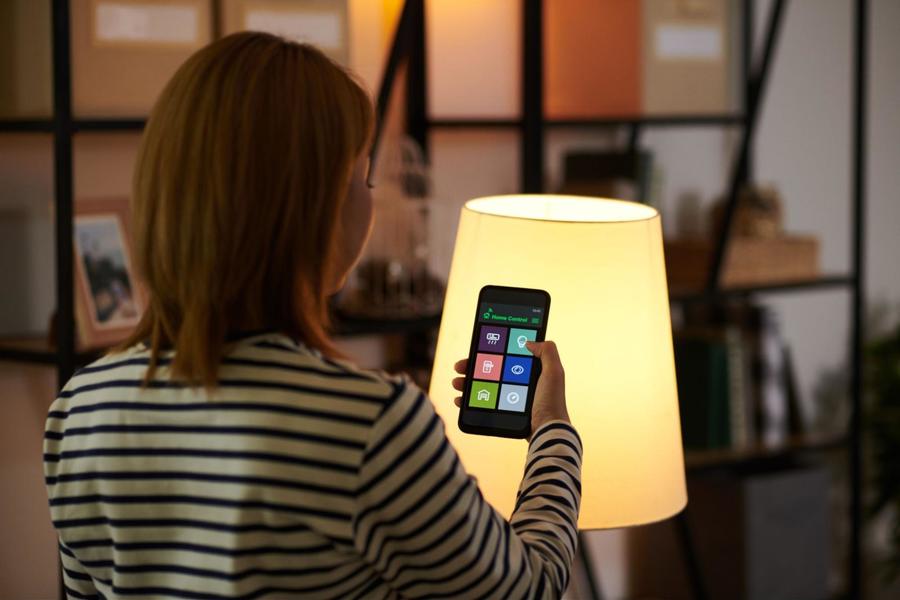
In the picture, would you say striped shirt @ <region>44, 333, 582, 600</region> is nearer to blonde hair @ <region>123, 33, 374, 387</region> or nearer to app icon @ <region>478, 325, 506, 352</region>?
blonde hair @ <region>123, 33, 374, 387</region>

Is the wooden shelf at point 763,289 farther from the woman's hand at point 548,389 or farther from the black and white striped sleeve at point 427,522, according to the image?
the black and white striped sleeve at point 427,522

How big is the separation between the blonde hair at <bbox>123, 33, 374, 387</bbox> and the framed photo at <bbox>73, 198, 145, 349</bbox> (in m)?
0.94

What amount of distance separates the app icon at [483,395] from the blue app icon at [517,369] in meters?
0.02

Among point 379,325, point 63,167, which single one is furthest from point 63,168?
point 379,325

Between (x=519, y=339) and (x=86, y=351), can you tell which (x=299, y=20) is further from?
(x=519, y=339)

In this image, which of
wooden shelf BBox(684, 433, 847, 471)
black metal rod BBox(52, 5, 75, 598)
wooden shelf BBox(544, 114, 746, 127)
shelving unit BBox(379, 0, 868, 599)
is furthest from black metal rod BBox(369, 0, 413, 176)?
wooden shelf BBox(684, 433, 847, 471)

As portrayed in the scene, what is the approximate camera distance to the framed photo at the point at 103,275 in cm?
191

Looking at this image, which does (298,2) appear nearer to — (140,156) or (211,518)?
(140,156)

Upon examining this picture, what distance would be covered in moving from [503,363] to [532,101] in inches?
50.1

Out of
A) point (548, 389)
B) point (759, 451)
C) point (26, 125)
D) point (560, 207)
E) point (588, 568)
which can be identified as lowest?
point (588, 568)

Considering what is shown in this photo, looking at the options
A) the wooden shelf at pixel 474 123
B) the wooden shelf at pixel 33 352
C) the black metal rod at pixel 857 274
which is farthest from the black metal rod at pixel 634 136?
the wooden shelf at pixel 33 352

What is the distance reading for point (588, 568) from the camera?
2.71m

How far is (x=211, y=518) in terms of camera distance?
974mm

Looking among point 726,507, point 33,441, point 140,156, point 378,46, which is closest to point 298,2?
point 378,46
